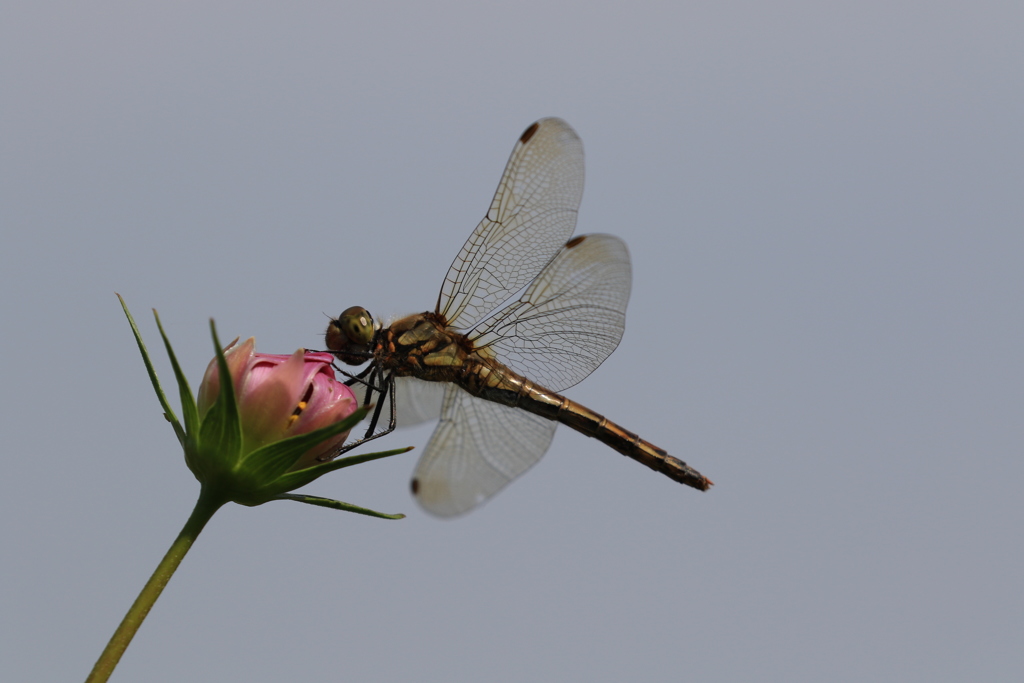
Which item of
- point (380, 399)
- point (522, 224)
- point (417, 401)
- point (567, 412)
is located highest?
point (522, 224)

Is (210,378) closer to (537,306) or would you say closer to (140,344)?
(140,344)

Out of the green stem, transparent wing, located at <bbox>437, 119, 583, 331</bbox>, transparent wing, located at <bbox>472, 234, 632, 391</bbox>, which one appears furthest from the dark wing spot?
the green stem

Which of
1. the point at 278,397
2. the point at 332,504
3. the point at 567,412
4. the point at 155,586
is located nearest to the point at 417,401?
the point at 567,412

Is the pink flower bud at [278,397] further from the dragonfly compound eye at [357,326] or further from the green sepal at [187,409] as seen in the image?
the dragonfly compound eye at [357,326]

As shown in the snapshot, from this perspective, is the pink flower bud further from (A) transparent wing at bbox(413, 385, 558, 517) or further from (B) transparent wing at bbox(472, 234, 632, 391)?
(B) transparent wing at bbox(472, 234, 632, 391)

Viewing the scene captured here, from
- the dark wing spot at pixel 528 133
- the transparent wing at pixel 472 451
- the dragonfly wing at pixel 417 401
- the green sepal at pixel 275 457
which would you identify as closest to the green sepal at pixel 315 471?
the green sepal at pixel 275 457

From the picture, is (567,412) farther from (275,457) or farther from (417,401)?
(275,457)
